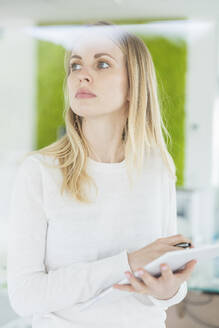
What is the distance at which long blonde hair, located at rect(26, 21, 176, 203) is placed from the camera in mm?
704

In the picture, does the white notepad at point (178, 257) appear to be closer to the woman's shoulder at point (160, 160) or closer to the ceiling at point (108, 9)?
the woman's shoulder at point (160, 160)

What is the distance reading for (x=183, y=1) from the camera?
1.04 m

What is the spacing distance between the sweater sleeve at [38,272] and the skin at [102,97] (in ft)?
0.60

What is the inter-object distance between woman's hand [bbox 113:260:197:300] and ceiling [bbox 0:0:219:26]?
673mm

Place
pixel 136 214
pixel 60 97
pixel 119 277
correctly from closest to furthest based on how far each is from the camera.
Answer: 1. pixel 119 277
2. pixel 136 214
3. pixel 60 97

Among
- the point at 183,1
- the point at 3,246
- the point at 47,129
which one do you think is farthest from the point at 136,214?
the point at 183,1

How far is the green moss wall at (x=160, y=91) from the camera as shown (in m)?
0.90

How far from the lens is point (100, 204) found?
0.71m

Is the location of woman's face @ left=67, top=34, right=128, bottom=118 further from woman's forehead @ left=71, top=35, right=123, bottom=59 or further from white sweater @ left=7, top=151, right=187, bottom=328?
white sweater @ left=7, top=151, right=187, bottom=328

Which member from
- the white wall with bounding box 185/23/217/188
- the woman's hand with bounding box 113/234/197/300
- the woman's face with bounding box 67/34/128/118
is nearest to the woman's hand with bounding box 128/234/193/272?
the woman's hand with bounding box 113/234/197/300

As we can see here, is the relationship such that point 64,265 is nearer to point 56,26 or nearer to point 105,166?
point 105,166

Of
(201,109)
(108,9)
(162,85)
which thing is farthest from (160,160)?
(108,9)

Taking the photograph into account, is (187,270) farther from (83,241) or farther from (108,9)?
(108,9)

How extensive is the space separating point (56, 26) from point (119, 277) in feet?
2.27
